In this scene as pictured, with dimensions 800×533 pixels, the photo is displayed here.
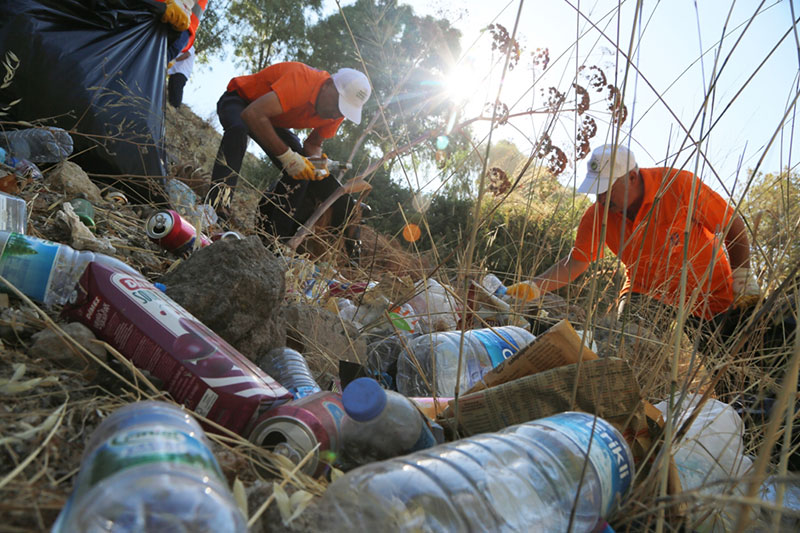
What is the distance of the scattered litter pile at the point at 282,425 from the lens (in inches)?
24.4

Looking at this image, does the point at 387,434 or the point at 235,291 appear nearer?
the point at 387,434

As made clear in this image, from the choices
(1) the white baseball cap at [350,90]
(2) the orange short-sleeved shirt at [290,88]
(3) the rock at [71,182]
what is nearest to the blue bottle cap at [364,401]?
(3) the rock at [71,182]

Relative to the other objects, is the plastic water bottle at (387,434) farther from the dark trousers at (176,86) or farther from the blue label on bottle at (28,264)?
the dark trousers at (176,86)

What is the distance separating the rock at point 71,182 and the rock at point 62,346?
1323mm

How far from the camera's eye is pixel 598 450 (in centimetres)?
Answer: 91

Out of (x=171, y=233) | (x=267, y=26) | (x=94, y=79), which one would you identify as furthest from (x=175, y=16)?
(x=267, y=26)

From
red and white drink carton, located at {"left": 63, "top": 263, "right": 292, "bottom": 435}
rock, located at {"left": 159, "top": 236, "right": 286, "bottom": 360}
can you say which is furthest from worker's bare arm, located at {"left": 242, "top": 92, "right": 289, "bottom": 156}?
red and white drink carton, located at {"left": 63, "top": 263, "right": 292, "bottom": 435}

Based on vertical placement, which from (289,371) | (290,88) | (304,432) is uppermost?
(290,88)

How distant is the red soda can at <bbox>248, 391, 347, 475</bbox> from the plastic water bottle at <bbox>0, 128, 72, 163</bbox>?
80.2 inches

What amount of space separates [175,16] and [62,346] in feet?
8.73

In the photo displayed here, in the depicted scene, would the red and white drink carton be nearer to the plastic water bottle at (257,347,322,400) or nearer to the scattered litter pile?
the scattered litter pile

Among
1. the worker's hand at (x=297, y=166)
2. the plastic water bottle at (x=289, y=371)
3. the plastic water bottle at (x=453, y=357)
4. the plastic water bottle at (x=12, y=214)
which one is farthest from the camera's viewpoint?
the worker's hand at (x=297, y=166)

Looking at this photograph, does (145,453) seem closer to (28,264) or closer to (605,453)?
(605,453)

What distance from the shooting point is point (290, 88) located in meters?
3.96
